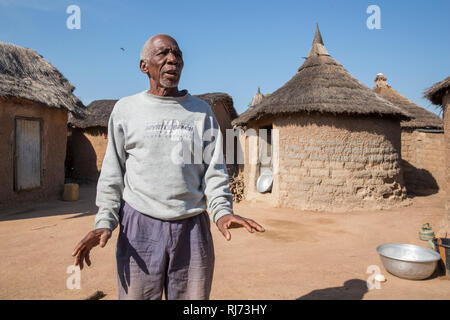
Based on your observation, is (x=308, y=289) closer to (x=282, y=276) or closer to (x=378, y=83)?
(x=282, y=276)

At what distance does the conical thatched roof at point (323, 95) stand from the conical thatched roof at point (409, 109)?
158 inches

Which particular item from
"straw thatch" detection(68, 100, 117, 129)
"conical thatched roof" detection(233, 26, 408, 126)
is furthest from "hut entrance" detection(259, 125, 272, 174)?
"straw thatch" detection(68, 100, 117, 129)

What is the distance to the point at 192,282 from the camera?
1552mm

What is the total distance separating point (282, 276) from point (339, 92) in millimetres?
5630

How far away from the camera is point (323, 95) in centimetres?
757

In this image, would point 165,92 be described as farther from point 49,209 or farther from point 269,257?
point 49,209

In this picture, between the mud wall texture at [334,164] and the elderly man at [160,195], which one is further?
the mud wall texture at [334,164]

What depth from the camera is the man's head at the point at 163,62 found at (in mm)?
1629

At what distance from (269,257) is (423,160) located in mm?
9585

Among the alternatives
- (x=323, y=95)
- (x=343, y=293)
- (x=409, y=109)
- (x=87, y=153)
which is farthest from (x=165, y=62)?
(x=409, y=109)

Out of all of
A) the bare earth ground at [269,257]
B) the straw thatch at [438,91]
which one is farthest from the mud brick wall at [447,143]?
the bare earth ground at [269,257]

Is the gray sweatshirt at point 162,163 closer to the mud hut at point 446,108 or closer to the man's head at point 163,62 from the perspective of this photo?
the man's head at point 163,62

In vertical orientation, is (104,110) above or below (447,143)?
above
